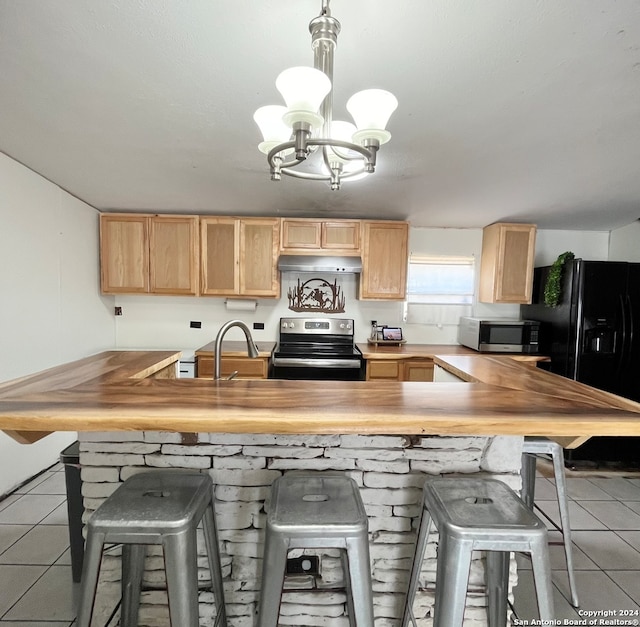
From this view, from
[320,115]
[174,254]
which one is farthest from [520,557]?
[174,254]

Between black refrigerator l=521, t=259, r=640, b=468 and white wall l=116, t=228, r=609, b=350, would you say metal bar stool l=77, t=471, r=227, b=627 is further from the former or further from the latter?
black refrigerator l=521, t=259, r=640, b=468

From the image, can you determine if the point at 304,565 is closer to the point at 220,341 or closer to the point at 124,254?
the point at 220,341

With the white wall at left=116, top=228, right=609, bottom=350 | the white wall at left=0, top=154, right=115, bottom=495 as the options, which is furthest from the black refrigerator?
the white wall at left=0, top=154, right=115, bottom=495

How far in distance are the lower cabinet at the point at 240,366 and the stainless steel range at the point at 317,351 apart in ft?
0.34

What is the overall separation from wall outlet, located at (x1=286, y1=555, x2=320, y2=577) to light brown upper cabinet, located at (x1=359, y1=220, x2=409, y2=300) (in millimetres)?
2483

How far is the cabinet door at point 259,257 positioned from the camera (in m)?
3.49

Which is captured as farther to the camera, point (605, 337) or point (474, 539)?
point (605, 337)

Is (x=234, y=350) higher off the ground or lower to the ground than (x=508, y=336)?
lower

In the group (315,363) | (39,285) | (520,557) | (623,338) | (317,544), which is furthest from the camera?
(315,363)

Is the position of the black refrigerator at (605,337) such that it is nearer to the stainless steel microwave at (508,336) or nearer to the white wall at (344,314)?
the stainless steel microwave at (508,336)

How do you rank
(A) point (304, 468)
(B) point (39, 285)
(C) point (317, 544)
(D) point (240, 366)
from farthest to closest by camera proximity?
(D) point (240, 366)
(B) point (39, 285)
(A) point (304, 468)
(C) point (317, 544)

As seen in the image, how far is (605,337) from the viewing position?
3078 mm

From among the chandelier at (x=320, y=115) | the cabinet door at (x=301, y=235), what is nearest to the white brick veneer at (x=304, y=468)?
the chandelier at (x=320, y=115)

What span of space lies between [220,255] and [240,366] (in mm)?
1111
